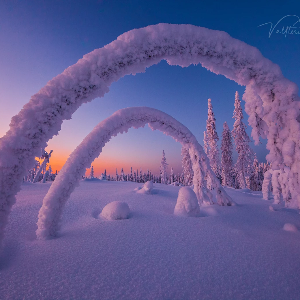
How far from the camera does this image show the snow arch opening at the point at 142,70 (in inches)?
55.4

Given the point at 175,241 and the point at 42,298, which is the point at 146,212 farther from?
the point at 42,298

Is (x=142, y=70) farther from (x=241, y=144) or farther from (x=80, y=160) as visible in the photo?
(x=241, y=144)

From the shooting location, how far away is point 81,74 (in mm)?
1448

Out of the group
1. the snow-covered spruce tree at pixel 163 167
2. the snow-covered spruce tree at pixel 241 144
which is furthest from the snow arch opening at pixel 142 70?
the snow-covered spruce tree at pixel 163 167

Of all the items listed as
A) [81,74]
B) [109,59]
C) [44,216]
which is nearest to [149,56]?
[109,59]

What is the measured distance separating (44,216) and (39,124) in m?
1.77

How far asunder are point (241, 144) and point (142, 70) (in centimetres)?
2756

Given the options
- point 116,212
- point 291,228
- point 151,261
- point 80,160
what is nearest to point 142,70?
point 80,160

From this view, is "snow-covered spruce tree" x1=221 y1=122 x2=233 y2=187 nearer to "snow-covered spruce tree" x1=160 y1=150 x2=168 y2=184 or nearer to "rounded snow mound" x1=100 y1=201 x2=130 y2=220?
"snow-covered spruce tree" x1=160 y1=150 x2=168 y2=184

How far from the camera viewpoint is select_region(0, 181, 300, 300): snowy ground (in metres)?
1.49

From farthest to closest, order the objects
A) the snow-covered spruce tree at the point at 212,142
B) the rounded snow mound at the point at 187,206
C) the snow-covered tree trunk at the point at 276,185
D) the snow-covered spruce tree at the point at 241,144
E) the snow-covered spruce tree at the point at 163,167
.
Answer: the snow-covered spruce tree at the point at 163,167, the snow-covered spruce tree at the point at 212,142, the snow-covered spruce tree at the point at 241,144, the snow-covered tree trunk at the point at 276,185, the rounded snow mound at the point at 187,206

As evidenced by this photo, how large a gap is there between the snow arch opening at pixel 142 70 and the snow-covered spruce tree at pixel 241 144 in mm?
26750

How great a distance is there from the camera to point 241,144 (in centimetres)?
2503

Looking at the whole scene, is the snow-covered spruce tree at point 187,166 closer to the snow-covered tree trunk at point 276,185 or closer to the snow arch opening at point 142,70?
the snow-covered tree trunk at point 276,185
